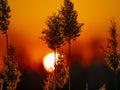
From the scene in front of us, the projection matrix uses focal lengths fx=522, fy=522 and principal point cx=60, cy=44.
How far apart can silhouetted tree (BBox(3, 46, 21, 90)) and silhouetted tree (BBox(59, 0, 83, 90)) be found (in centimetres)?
927

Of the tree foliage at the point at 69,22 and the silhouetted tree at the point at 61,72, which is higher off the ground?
the tree foliage at the point at 69,22

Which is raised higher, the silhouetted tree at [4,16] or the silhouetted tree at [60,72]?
the silhouetted tree at [4,16]

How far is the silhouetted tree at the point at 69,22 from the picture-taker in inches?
3359

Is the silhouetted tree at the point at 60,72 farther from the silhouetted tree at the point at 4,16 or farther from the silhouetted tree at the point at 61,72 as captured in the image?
the silhouetted tree at the point at 4,16

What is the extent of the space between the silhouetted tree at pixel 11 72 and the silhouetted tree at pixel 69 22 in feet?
30.4

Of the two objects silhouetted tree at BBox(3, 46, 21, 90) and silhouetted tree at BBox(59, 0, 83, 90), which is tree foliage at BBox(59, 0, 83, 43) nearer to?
silhouetted tree at BBox(59, 0, 83, 90)

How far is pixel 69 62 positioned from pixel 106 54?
8752mm

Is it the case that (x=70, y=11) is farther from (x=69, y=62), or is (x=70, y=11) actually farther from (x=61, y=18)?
(x=69, y=62)

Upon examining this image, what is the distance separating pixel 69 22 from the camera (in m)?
86.0

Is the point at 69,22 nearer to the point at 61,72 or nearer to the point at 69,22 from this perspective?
the point at 69,22

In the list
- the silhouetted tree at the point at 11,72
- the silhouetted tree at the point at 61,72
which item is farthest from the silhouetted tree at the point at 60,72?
the silhouetted tree at the point at 11,72

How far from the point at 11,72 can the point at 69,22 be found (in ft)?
41.3

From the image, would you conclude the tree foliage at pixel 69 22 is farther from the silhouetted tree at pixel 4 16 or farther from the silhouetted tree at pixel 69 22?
the silhouetted tree at pixel 4 16

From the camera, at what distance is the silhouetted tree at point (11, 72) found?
8500cm
